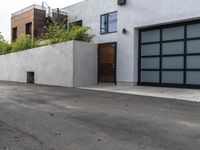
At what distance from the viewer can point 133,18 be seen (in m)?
14.9

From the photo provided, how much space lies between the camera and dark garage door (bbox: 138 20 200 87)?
12.7 metres

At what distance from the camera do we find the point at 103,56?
1653 centimetres

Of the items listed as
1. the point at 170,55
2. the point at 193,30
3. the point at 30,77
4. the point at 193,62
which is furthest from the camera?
the point at 30,77

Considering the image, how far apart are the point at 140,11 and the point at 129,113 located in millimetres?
8667

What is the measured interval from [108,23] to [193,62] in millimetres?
6767

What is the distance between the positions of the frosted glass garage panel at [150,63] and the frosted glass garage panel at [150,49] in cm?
28

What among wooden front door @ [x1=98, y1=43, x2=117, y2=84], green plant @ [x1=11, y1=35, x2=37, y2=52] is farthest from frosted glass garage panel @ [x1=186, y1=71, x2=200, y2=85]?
green plant @ [x1=11, y1=35, x2=37, y2=52]

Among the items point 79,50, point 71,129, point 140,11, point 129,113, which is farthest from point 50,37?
point 71,129

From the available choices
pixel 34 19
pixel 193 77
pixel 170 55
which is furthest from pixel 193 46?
pixel 34 19

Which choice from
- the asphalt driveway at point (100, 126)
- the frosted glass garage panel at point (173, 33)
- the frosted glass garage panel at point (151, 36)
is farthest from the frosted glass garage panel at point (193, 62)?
the asphalt driveway at point (100, 126)

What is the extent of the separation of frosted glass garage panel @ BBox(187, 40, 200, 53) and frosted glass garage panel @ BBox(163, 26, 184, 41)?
551mm

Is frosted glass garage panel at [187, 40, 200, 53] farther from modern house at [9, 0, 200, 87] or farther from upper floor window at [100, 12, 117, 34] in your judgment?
upper floor window at [100, 12, 117, 34]

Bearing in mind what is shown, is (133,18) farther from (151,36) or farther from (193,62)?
(193,62)

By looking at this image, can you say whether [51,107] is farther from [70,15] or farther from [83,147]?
[70,15]
